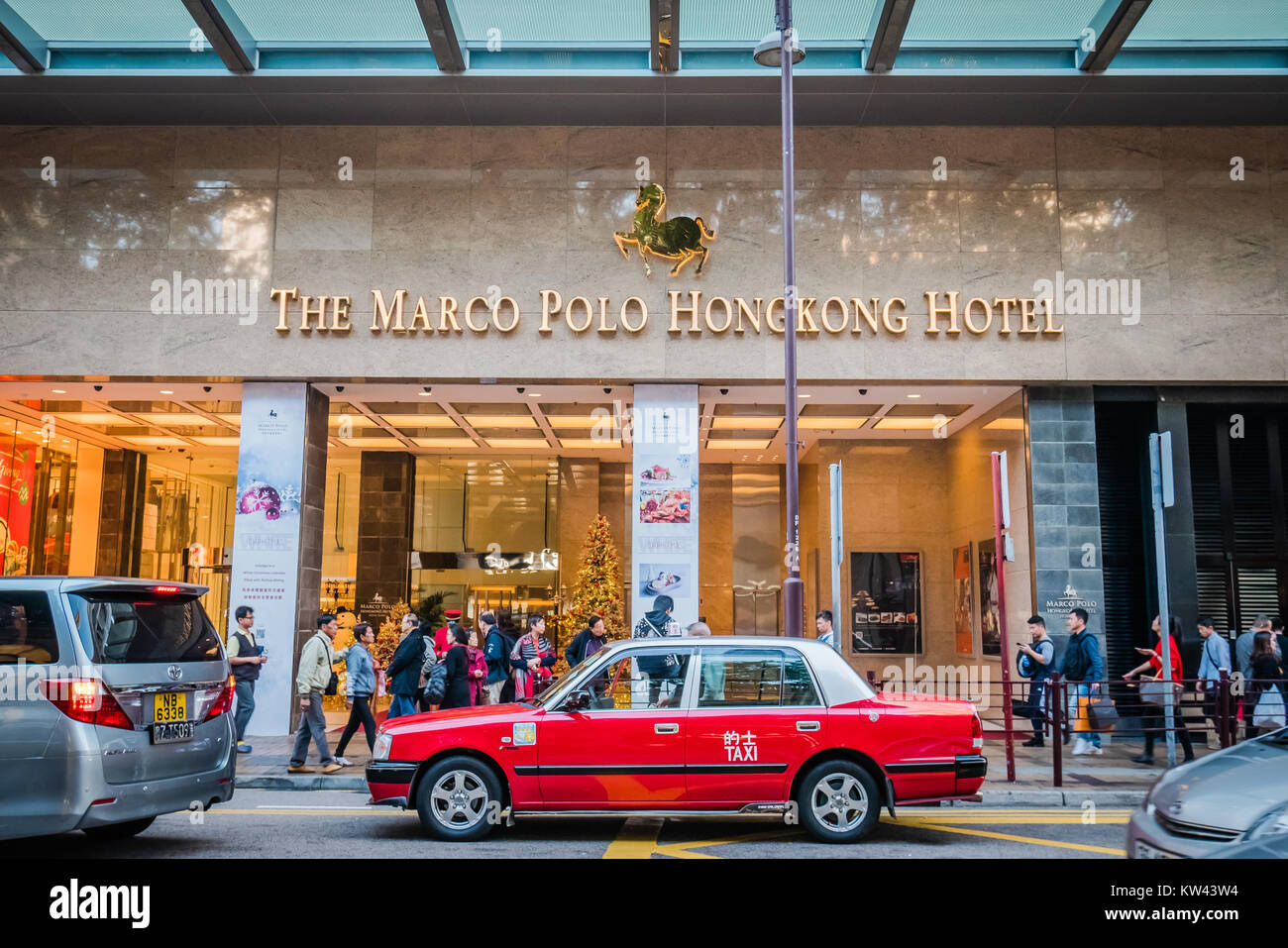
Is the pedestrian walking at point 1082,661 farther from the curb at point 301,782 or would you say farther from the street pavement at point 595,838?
the curb at point 301,782

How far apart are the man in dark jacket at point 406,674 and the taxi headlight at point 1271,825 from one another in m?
8.90

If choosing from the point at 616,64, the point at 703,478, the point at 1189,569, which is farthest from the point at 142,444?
the point at 1189,569

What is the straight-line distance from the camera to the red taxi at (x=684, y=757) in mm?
7809

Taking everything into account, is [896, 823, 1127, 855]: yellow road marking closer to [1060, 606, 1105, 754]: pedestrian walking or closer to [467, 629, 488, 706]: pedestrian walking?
[1060, 606, 1105, 754]: pedestrian walking

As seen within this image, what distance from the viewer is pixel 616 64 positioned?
14.9 meters

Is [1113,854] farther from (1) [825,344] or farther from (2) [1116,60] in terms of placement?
(2) [1116,60]

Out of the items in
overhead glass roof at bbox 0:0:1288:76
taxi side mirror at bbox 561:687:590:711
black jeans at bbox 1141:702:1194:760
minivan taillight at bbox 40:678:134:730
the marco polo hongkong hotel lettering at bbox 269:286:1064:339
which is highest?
overhead glass roof at bbox 0:0:1288:76

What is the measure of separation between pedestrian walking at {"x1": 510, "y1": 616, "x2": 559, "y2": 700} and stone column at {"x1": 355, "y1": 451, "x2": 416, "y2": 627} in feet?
34.6

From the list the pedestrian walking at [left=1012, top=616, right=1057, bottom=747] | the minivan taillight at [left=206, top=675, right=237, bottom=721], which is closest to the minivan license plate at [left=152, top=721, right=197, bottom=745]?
the minivan taillight at [left=206, top=675, right=237, bottom=721]

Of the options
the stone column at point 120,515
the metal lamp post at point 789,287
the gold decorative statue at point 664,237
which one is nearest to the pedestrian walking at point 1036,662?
the metal lamp post at point 789,287

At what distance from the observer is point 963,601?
65.1ft

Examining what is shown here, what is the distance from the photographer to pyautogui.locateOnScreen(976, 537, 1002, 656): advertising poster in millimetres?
17922

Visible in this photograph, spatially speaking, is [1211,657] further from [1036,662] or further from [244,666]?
[244,666]

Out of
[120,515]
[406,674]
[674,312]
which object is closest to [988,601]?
[674,312]
